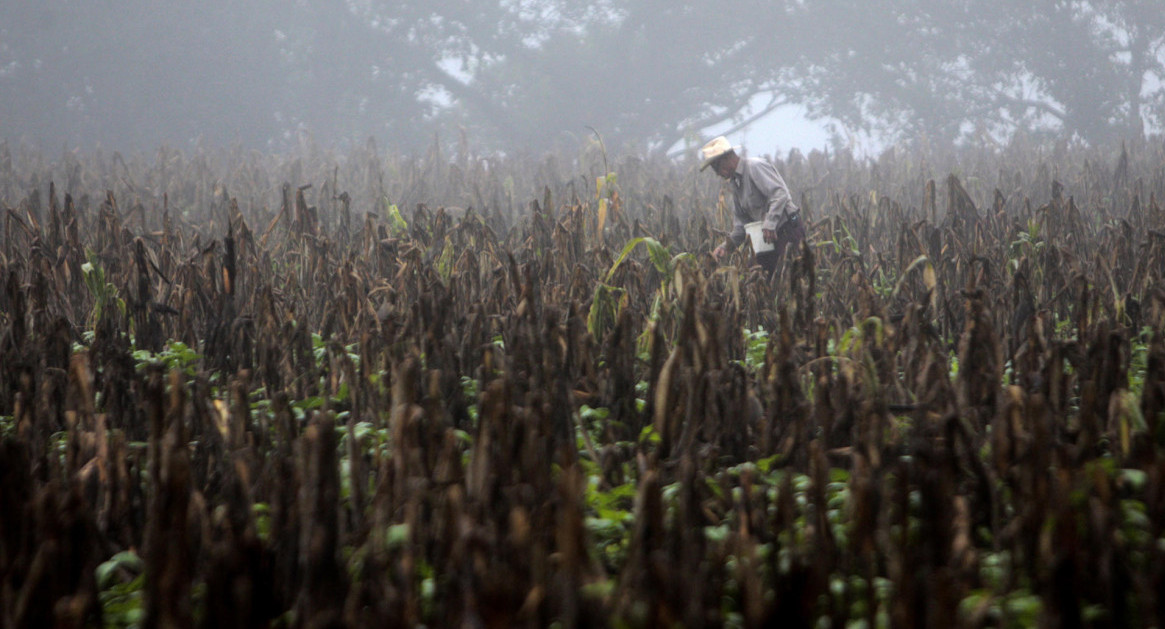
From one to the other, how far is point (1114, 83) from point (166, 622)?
28.3 m

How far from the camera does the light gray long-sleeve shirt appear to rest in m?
7.43

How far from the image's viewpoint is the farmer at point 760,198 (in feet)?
24.5

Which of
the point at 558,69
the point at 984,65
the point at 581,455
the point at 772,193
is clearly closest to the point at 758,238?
the point at 772,193

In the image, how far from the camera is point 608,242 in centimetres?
726

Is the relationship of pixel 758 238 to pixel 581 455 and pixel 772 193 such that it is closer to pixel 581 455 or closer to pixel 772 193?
pixel 772 193

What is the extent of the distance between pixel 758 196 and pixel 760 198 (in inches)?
0.8

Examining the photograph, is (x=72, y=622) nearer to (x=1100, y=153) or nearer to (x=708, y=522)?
(x=708, y=522)

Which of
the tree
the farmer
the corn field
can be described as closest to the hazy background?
the tree

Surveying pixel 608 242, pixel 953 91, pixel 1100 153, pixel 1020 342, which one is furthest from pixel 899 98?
pixel 1020 342

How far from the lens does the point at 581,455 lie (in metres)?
3.31

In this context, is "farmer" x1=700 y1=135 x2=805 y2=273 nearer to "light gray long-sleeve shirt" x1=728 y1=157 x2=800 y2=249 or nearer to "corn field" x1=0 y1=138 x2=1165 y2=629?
"light gray long-sleeve shirt" x1=728 y1=157 x2=800 y2=249

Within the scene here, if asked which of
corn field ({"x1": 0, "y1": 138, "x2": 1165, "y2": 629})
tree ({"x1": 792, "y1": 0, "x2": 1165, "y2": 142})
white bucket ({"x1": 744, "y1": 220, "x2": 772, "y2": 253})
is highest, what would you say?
tree ({"x1": 792, "y1": 0, "x2": 1165, "y2": 142})

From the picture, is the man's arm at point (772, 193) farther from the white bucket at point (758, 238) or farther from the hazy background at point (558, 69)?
the hazy background at point (558, 69)

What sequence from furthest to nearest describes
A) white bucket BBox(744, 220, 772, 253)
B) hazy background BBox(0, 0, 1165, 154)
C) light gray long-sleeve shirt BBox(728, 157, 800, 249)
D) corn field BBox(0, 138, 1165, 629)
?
hazy background BBox(0, 0, 1165, 154) < light gray long-sleeve shirt BBox(728, 157, 800, 249) < white bucket BBox(744, 220, 772, 253) < corn field BBox(0, 138, 1165, 629)
